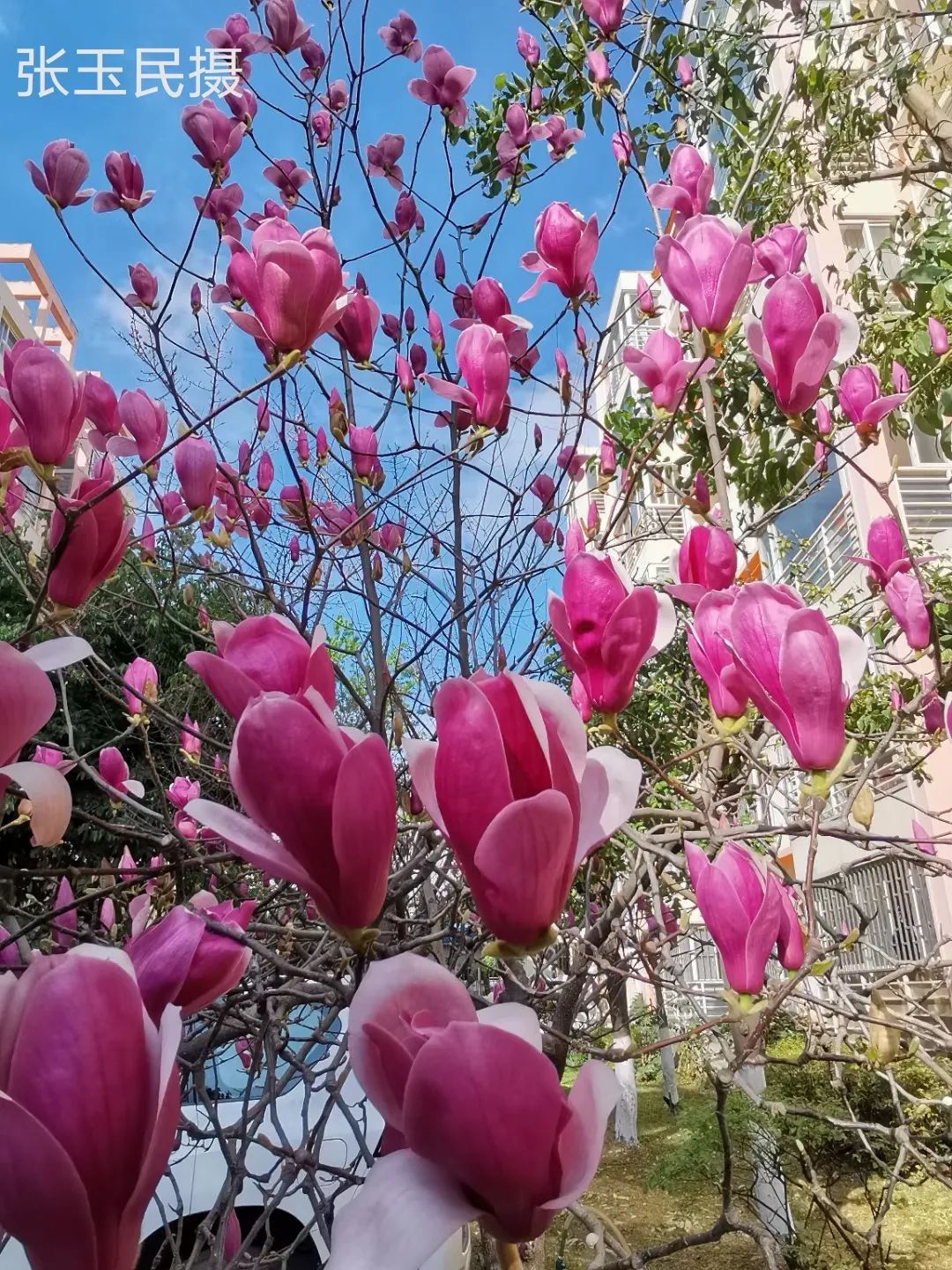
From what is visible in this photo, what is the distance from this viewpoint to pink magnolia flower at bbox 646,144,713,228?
126 centimetres

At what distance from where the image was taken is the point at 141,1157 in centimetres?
32

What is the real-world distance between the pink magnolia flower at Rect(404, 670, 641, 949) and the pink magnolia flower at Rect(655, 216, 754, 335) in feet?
2.40

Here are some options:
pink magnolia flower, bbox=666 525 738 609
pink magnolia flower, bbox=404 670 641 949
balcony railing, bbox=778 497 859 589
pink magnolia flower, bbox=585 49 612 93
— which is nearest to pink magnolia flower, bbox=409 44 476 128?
pink magnolia flower, bbox=585 49 612 93

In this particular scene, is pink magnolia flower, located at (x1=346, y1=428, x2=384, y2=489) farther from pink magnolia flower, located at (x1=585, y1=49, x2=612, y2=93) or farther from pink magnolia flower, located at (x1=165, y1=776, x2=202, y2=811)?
pink magnolia flower, located at (x1=585, y1=49, x2=612, y2=93)

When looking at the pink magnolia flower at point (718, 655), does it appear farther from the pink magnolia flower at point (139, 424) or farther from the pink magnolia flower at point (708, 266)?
the pink magnolia flower at point (139, 424)

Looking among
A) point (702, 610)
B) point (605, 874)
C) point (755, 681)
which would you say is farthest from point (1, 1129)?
point (605, 874)

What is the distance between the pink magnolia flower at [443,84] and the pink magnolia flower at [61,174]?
70cm

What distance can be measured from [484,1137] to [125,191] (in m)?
1.57

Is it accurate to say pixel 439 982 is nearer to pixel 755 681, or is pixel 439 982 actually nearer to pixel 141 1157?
pixel 141 1157

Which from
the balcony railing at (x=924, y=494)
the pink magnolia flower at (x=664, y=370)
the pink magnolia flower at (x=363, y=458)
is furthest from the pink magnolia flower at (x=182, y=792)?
the balcony railing at (x=924, y=494)

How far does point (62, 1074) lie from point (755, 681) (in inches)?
22.1

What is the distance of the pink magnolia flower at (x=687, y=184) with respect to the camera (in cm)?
126

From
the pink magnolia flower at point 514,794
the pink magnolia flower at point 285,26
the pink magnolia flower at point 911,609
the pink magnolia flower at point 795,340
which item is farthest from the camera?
the pink magnolia flower at point 285,26

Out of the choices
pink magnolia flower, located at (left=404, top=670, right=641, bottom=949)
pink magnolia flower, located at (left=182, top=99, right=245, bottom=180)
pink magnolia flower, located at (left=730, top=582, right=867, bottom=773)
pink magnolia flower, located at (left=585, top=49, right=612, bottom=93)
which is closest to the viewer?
pink magnolia flower, located at (left=404, top=670, right=641, bottom=949)
